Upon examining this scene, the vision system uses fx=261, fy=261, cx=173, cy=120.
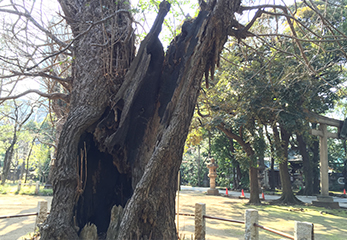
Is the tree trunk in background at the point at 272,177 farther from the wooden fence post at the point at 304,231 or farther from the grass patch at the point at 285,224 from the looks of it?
the wooden fence post at the point at 304,231

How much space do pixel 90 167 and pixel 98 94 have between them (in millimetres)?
1323

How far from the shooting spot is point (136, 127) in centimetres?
472

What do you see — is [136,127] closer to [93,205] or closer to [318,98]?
[93,205]

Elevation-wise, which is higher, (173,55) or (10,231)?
(173,55)

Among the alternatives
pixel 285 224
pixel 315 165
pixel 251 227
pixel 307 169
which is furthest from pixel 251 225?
pixel 315 165

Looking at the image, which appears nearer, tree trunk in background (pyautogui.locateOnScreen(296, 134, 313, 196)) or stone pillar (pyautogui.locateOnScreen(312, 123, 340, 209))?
stone pillar (pyautogui.locateOnScreen(312, 123, 340, 209))

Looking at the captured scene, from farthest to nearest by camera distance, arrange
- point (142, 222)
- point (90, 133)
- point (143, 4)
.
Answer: point (143, 4) → point (90, 133) → point (142, 222)

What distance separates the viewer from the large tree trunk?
13.2 ft

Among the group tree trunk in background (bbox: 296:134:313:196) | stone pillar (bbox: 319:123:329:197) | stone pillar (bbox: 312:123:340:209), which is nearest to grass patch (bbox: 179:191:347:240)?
stone pillar (bbox: 312:123:340:209)

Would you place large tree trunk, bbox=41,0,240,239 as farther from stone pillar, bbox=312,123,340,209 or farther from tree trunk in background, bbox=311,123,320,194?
tree trunk in background, bbox=311,123,320,194

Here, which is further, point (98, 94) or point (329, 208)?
point (329, 208)

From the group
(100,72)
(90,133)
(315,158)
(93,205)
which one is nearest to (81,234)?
(93,205)

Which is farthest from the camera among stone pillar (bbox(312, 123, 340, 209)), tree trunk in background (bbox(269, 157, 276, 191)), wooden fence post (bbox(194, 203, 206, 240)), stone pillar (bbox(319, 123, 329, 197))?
tree trunk in background (bbox(269, 157, 276, 191))

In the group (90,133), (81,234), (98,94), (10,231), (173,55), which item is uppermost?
(173,55)
